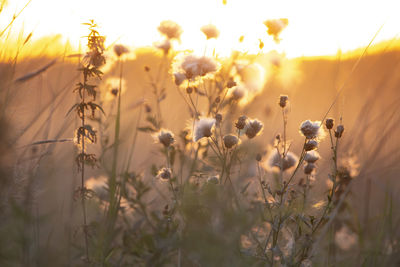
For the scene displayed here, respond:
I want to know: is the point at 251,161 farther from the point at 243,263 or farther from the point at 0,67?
the point at 0,67

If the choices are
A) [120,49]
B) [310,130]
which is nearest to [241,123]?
[310,130]

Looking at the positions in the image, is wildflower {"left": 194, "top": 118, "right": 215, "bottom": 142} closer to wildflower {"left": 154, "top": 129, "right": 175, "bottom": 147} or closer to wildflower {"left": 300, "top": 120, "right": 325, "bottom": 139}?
wildflower {"left": 154, "top": 129, "right": 175, "bottom": 147}

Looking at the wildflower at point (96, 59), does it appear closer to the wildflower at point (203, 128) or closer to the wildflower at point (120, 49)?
the wildflower at point (203, 128)

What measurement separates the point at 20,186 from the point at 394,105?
1.60 meters

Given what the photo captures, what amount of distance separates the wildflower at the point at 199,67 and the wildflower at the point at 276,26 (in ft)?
1.42

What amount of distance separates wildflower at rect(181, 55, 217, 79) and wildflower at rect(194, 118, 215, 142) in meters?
0.33

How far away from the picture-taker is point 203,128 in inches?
78.7

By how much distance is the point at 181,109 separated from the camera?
3377 millimetres

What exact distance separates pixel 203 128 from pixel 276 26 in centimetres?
86

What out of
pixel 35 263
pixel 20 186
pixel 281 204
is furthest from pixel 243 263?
pixel 20 186

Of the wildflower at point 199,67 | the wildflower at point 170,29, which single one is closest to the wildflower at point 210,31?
the wildflower at point 199,67

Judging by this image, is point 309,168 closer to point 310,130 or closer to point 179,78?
point 310,130

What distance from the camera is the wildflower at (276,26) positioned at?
247 centimetres

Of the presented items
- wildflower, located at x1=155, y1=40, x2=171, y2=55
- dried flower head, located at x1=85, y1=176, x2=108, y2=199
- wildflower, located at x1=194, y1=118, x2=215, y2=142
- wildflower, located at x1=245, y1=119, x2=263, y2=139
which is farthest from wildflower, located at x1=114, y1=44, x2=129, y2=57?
wildflower, located at x1=245, y1=119, x2=263, y2=139
